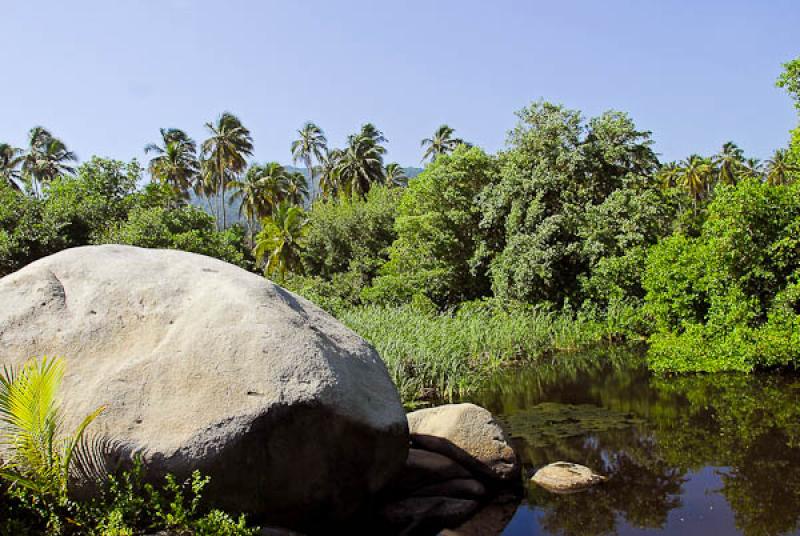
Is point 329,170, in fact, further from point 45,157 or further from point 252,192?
point 45,157

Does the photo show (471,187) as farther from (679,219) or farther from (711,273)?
(711,273)

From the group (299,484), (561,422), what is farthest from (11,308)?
(561,422)

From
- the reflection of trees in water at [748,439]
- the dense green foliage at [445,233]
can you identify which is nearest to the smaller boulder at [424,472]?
the reflection of trees in water at [748,439]

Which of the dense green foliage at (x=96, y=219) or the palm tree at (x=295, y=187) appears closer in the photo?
the dense green foliage at (x=96, y=219)

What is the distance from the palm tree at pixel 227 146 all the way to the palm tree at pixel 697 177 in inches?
1205

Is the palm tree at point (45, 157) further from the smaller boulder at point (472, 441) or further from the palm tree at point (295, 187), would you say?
the smaller boulder at point (472, 441)

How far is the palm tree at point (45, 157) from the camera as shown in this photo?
140 feet

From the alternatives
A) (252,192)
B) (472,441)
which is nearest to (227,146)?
(252,192)

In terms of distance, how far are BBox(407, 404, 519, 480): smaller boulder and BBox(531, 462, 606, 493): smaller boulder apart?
0.38 metres

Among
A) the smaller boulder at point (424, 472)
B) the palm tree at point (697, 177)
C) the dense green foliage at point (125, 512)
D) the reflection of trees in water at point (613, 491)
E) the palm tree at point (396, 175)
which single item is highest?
the palm tree at point (396, 175)

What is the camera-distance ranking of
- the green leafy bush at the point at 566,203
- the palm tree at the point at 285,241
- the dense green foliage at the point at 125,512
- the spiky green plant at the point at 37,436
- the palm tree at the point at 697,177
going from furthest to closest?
the palm tree at the point at 697,177
the palm tree at the point at 285,241
the green leafy bush at the point at 566,203
the spiky green plant at the point at 37,436
the dense green foliage at the point at 125,512

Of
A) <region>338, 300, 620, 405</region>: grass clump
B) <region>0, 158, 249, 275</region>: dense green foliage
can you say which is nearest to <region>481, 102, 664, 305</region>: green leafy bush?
<region>338, 300, 620, 405</region>: grass clump

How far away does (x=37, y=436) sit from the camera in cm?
467

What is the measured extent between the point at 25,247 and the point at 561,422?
542 inches
